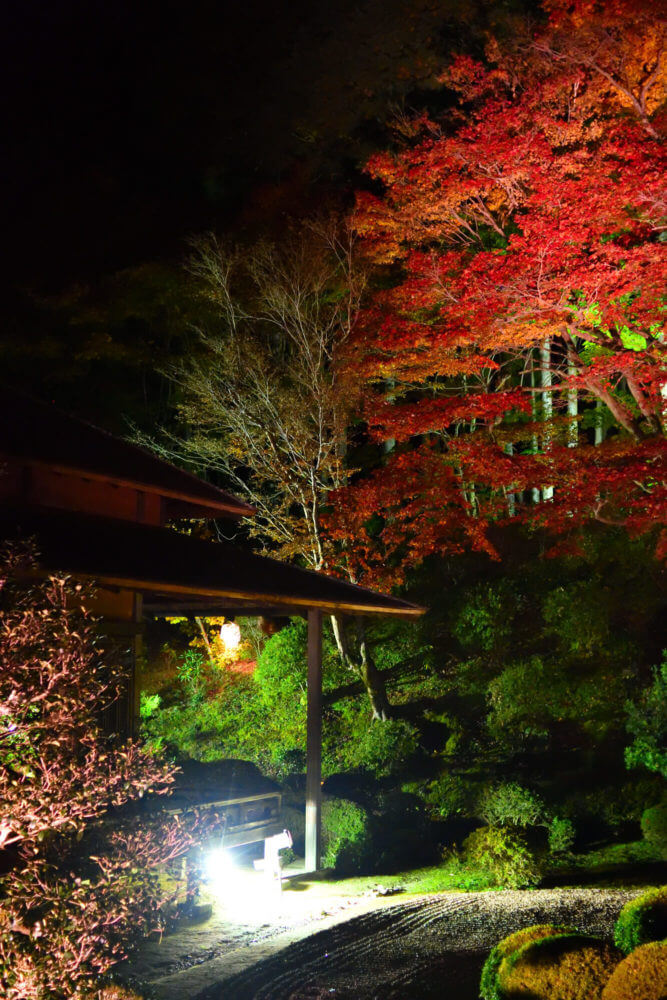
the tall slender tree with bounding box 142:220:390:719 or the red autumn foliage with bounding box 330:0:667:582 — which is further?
the tall slender tree with bounding box 142:220:390:719

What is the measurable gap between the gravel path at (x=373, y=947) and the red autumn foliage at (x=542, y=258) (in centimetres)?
472

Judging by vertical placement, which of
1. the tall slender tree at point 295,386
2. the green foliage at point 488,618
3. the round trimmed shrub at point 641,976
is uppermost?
the tall slender tree at point 295,386

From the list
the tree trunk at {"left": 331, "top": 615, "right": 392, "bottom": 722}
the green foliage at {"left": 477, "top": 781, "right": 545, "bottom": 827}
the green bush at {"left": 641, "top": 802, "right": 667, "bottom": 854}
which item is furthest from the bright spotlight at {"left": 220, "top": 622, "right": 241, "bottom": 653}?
the green bush at {"left": 641, "top": 802, "right": 667, "bottom": 854}

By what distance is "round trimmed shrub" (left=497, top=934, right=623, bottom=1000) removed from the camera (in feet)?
16.2

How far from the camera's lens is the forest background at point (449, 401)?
10.3 metres

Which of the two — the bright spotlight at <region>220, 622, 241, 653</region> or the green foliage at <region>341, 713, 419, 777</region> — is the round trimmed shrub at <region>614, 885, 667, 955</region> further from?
the bright spotlight at <region>220, 622, 241, 653</region>

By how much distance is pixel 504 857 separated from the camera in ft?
31.0

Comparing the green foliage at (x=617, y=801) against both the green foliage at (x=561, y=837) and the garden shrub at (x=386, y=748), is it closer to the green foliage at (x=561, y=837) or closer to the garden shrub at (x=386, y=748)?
the green foliage at (x=561, y=837)

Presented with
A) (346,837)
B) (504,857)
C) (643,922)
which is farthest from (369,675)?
(643,922)

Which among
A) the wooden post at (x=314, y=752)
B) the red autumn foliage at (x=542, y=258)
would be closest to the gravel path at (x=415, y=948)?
the wooden post at (x=314, y=752)

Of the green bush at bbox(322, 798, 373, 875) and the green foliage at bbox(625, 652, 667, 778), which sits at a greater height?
the green foliage at bbox(625, 652, 667, 778)

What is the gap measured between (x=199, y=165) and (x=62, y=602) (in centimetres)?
1591

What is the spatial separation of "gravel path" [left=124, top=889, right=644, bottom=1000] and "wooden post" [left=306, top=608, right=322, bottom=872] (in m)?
1.17

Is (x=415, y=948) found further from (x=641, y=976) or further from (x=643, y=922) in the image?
(x=641, y=976)
